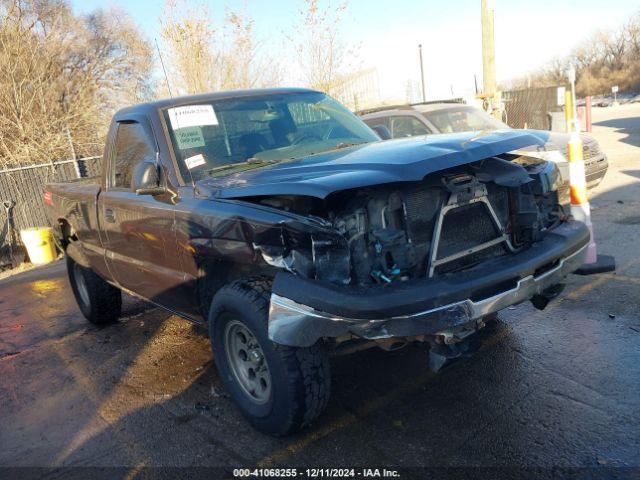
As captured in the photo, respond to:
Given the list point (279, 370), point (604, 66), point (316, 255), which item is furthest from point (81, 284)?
point (604, 66)

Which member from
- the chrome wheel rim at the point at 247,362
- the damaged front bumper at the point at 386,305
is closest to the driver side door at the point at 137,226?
the chrome wheel rim at the point at 247,362

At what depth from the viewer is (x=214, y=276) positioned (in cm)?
355

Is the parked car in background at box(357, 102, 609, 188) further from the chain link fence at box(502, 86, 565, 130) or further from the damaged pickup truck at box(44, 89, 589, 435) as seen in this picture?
the chain link fence at box(502, 86, 565, 130)

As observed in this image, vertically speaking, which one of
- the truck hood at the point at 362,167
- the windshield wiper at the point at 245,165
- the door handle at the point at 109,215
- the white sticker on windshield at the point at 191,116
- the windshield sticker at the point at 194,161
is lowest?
the door handle at the point at 109,215

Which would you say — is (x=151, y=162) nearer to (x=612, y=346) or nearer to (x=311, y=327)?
(x=311, y=327)

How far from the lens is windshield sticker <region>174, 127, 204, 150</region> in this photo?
12.7ft

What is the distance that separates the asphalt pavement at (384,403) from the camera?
112 inches

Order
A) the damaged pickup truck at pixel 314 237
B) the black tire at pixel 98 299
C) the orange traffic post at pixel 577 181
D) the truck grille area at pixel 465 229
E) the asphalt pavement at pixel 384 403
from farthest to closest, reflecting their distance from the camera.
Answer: the black tire at pixel 98 299
the orange traffic post at pixel 577 181
the truck grille area at pixel 465 229
the asphalt pavement at pixel 384 403
the damaged pickup truck at pixel 314 237

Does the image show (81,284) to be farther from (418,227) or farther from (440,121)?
(440,121)

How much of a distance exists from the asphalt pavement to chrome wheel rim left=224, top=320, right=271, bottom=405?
0.81ft

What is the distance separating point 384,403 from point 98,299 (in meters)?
3.46

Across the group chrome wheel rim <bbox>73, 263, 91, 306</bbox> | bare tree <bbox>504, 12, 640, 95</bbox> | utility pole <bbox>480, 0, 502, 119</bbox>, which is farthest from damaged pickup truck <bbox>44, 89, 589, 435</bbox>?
bare tree <bbox>504, 12, 640, 95</bbox>

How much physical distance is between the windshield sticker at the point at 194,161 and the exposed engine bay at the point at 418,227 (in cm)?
94

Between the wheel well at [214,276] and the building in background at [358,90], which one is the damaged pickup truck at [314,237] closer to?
the wheel well at [214,276]
